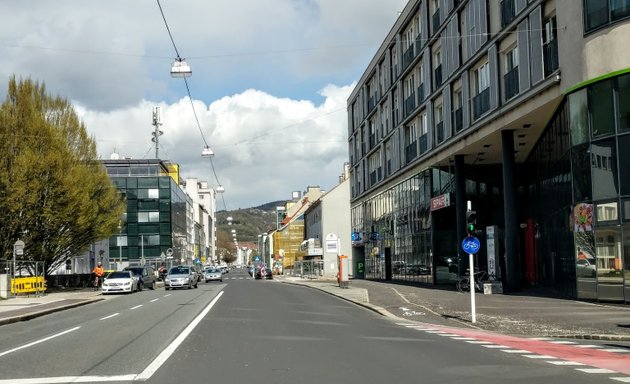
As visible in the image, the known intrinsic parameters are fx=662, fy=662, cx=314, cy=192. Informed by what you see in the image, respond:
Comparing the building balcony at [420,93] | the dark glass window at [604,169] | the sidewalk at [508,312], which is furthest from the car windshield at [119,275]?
the dark glass window at [604,169]

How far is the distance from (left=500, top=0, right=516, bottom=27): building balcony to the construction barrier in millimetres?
27034

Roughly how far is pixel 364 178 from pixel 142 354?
159 feet

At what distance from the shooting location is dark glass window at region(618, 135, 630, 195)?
2112 cm

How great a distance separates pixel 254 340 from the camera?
13.9 meters

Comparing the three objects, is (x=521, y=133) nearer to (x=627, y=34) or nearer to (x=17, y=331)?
(x=627, y=34)

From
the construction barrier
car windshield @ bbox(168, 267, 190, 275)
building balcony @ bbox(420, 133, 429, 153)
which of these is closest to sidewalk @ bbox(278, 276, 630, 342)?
building balcony @ bbox(420, 133, 429, 153)

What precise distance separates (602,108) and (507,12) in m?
8.39

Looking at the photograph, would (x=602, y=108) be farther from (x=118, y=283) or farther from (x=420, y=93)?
(x=118, y=283)

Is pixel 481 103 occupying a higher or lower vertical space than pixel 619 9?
lower

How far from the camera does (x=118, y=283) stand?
133 feet

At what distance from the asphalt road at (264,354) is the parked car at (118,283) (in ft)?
69.7

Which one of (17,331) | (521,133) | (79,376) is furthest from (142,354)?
(521,133)

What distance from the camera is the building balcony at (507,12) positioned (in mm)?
27916

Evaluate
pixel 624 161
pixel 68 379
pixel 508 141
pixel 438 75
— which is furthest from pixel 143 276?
pixel 68 379
